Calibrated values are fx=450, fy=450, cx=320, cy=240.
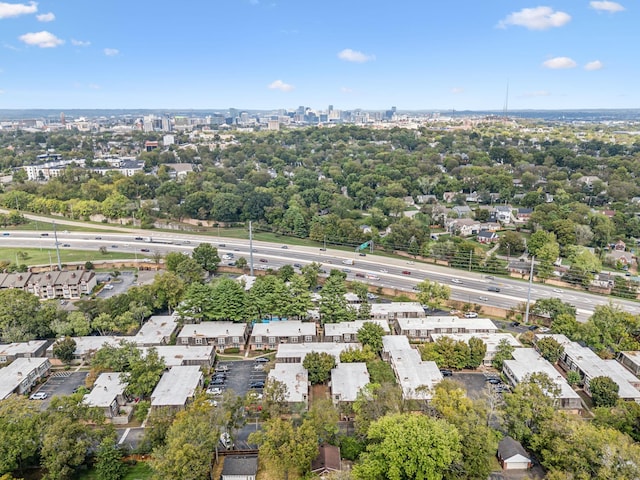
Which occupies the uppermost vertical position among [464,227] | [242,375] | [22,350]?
[464,227]

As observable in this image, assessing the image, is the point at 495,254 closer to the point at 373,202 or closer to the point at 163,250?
the point at 373,202

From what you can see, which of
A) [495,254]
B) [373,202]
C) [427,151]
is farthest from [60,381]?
[427,151]

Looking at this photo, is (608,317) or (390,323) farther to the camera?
(390,323)

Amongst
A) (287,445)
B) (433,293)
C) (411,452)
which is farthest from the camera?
(433,293)

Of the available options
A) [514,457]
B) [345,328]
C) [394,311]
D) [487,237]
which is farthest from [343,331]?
[487,237]

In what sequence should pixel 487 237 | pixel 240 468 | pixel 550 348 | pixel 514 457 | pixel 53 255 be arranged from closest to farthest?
pixel 240 468 < pixel 514 457 < pixel 550 348 < pixel 53 255 < pixel 487 237

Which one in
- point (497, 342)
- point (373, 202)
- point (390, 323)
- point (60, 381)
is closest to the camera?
point (60, 381)

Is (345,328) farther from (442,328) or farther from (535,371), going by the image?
(535,371)
